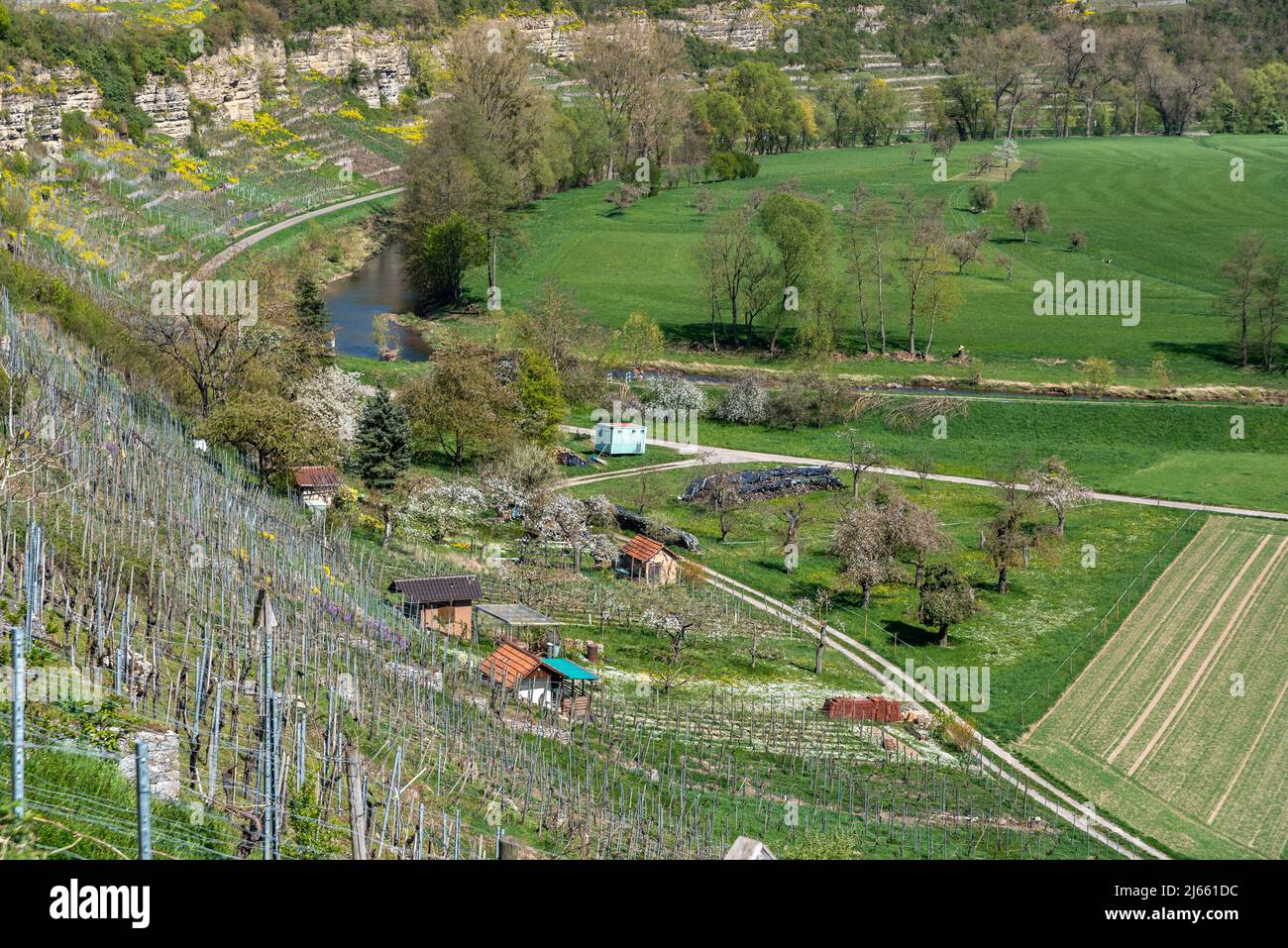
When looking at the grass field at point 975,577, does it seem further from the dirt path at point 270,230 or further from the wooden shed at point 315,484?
the dirt path at point 270,230

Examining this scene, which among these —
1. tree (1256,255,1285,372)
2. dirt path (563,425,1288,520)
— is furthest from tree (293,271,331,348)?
tree (1256,255,1285,372)

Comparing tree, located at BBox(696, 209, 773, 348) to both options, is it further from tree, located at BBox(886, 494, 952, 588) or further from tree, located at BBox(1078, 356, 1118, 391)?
tree, located at BBox(886, 494, 952, 588)

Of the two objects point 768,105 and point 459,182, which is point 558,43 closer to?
point 768,105

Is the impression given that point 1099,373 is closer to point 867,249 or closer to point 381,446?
point 867,249

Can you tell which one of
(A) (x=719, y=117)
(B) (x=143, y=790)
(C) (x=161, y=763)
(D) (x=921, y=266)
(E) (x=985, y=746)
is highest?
(A) (x=719, y=117)

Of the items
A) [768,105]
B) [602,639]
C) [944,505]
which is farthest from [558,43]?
[602,639]

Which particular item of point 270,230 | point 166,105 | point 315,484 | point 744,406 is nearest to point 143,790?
point 315,484

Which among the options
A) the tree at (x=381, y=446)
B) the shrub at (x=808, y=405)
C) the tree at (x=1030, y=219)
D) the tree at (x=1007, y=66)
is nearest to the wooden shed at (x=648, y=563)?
the tree at (x=381, y=446)
